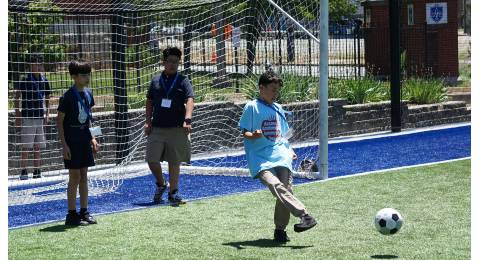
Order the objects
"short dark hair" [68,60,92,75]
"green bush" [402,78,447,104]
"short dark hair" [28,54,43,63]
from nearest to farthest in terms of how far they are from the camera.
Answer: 1. "short dark hair" [68,60,92,75]
2. "short dark hair" [28,54,43,63]
3. "green bush" [402,78,447,104]

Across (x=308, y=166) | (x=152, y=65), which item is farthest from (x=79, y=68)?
(x=152, y=65)

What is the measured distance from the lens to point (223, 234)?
9.59 meters

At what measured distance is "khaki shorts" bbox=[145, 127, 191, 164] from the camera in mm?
11781

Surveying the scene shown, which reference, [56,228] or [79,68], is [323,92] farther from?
[56,228]

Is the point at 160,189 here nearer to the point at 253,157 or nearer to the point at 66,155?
the point at 66,155

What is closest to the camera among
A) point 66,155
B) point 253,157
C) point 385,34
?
point 253,157

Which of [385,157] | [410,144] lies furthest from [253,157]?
[410,144]

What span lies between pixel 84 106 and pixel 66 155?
1.83 feet

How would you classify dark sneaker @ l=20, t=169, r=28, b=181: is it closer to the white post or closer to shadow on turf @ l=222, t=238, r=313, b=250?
the white post

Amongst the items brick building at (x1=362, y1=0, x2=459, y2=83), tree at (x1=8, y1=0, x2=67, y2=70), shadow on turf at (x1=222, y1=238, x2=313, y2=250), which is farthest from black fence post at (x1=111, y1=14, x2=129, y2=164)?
brick building at (x1=362, y1=0, x2=459, y2=83)

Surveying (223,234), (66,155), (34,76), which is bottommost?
(223,234)

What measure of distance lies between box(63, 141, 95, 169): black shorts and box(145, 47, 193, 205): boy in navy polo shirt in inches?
59.3

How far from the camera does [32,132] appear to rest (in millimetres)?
A: 13906

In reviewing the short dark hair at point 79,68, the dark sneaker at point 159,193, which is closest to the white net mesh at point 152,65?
the dark sneaker at point 159,193
